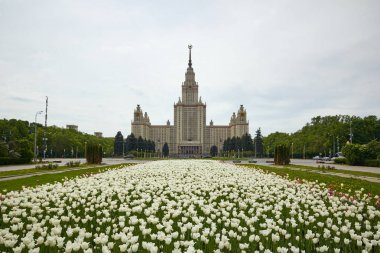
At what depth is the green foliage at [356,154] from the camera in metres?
38.5

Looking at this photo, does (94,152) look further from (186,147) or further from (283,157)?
(186,147)

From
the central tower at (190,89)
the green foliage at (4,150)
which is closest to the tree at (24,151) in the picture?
the green foliage at (4,150)

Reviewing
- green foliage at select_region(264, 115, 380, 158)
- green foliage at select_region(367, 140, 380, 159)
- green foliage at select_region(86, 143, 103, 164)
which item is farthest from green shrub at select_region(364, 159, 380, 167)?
green foliage at select_region(86, 143, 103, 164)

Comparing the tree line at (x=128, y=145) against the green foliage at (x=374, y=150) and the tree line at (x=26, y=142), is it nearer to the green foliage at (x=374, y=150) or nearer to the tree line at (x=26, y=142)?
the tree line at (x=26, y=142)

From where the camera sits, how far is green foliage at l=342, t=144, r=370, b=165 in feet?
126

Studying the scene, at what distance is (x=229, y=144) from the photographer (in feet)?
372

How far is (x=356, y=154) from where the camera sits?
1524 inches

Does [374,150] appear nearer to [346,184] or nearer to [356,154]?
[356,154]

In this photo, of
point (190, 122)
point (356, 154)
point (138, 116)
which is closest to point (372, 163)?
point (356, 154)

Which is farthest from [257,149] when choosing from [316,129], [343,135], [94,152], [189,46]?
[189,46]

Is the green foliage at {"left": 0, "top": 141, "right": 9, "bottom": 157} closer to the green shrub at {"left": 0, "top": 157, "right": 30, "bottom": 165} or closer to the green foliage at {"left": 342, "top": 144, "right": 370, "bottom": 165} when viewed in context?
the green shrub at {"left": 0, "top": 157, "right": 30, "bottom": 165}

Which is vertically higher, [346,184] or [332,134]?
[332,134]

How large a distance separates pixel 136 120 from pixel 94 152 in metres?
128

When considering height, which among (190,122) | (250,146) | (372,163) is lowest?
(372,163)
